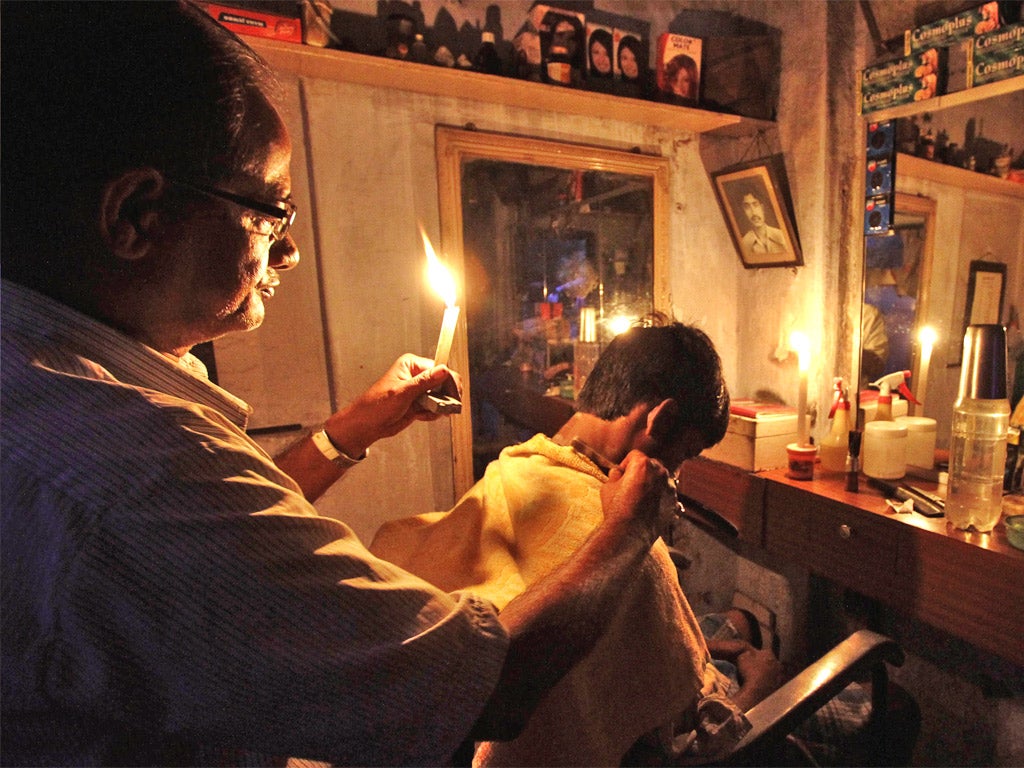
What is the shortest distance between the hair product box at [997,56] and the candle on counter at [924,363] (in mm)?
950

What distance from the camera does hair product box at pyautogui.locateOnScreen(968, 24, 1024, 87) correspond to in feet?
6.21

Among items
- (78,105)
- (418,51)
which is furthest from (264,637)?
(418,51)

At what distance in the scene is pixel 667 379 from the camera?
58.8 inches

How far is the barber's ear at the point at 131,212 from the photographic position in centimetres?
66

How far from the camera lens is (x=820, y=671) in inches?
53.8

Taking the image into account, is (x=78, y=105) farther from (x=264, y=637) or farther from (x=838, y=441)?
(x=838, y=441)

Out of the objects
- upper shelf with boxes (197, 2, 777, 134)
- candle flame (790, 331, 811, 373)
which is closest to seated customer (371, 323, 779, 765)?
candle flame (790, 331, 811, 373)

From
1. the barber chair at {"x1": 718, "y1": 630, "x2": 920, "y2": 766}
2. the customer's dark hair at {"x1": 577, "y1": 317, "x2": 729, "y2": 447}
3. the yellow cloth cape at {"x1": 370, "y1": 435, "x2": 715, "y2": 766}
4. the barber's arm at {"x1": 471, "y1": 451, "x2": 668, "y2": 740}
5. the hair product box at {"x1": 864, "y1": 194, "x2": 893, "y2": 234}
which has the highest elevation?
the hair product box at {"x1": 864, "y1": 194, "x2": 893, "y2": 234}

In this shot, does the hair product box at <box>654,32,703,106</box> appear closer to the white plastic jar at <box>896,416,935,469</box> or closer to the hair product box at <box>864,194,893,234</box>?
the hair product box at <box>864,194,893,234</box>

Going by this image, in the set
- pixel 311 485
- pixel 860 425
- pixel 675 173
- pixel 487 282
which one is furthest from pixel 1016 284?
pixel 311 485

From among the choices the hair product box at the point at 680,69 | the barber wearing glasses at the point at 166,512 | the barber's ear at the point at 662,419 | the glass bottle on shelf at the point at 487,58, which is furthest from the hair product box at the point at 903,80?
the barber wearing glasses at the point at 166,512

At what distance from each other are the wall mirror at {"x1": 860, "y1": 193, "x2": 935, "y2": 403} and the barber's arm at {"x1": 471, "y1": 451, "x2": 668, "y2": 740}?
2.06 metres

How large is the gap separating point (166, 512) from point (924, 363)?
2756 mm

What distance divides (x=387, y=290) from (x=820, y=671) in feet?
6.60
